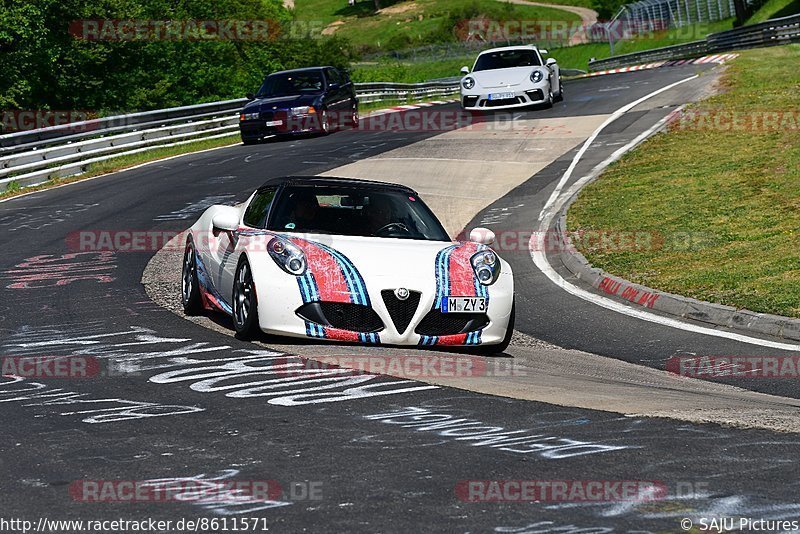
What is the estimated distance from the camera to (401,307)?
900 centimetres

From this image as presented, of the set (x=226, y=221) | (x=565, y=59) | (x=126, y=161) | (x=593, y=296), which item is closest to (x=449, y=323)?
(x=226, y=221)

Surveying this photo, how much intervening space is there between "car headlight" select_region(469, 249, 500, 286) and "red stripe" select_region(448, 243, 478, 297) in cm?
5

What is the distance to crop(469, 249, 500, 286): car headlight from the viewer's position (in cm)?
946

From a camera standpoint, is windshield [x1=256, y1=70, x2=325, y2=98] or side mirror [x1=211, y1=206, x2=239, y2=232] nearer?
side mirror [x1=211, y1=206, x2=239, y2=232]

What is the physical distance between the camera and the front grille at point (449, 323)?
9086mm

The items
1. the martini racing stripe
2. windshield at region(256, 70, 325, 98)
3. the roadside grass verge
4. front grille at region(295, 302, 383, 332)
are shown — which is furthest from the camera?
windshield at region(256, 70, 325, 98)

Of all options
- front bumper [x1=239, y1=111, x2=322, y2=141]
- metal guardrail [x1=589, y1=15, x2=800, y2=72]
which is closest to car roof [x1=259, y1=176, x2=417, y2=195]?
front bumper [x1=239, y1=111, x2=322, y2=141]

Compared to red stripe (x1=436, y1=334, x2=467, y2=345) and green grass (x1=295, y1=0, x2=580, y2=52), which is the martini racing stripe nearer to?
red stripe (x1=436, y1=334, x2=467, y2=345)

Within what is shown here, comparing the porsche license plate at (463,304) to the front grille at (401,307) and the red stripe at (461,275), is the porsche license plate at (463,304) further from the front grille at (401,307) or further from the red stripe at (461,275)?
the front grille at (401,307)

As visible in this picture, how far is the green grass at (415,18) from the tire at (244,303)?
10715 centimetres

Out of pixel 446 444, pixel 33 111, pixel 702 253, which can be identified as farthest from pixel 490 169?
pixel 33 111

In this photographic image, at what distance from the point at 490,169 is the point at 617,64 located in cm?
4414

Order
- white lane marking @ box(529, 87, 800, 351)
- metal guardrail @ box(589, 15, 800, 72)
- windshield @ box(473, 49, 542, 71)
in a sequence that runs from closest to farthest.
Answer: white lane marking @ box(529, 87, 800, 351)
windshield @ box(473, 49, 542, 71)
metal guardrail @ box(589, 15, 800, 72)

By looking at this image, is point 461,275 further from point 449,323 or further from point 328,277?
point 328,277
